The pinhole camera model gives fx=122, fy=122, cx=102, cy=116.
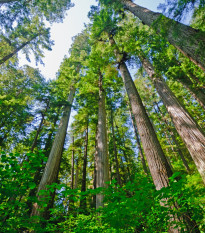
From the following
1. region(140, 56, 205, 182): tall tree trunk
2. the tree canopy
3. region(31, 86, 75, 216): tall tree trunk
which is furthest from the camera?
region(31, 86, 75, 216): tall tree trunk

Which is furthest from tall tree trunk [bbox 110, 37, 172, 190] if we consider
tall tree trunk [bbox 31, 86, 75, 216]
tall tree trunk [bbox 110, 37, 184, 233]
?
tall tree trunk [bbox 31, 86, 75, 216]

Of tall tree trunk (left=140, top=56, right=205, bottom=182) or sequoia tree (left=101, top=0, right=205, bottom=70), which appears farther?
tall tree trunk (left=140, top=56, right=205, bottom=182)

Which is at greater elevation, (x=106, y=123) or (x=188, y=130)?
(x=106, y=123)

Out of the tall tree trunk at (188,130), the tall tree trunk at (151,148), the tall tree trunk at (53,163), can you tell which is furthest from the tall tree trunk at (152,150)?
the tall tree trunk at (53,163)

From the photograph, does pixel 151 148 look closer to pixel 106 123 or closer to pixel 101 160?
pixel 101 160

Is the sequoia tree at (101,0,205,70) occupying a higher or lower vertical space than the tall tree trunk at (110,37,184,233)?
higher

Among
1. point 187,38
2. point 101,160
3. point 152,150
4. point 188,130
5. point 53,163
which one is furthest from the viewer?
point 53,163

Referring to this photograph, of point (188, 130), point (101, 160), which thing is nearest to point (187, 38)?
point (188, 130)

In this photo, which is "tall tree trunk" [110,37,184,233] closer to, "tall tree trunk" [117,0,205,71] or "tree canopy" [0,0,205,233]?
"tree canopy" [0,0,205,233]

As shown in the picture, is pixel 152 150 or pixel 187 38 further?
pixel 152 150

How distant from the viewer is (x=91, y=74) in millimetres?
7746

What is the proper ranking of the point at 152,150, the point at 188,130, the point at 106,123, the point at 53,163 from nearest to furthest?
the point at 152,150, the point at 188,130, the point at 53,163, the point at 106,123

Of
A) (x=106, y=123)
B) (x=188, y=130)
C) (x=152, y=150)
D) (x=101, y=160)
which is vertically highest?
(x=106, y=123)

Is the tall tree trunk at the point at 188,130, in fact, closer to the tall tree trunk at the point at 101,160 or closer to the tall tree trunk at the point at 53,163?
the tall tree trunk at the point at 101,160
